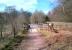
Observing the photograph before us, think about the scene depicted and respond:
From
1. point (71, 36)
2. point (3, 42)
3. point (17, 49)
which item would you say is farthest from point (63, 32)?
point (3, 42)

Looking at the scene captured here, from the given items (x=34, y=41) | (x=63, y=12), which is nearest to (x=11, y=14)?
(x=34, y=41)

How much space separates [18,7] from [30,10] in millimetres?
241

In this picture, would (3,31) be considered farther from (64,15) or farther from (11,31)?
(64,15)

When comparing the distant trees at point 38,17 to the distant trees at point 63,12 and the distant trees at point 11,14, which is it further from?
the distant trees at point 11,14

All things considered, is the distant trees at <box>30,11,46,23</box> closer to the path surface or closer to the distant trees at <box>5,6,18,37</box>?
the path surface

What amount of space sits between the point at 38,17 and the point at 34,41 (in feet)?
1.55

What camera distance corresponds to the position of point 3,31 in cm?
349

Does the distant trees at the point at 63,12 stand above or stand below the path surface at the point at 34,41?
above

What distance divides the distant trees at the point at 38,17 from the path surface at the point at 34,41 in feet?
0.38

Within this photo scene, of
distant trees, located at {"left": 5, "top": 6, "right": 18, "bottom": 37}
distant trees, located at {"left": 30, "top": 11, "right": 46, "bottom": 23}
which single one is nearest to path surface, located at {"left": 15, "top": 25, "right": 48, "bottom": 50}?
distant trees, located at {"left": 30, "top": 11, "right": 46, "bottom": 23}

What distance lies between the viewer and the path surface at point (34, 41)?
333cm

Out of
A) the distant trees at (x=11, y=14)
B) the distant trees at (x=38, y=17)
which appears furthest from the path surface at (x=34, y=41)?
the distant trees at (x=11, y=14)

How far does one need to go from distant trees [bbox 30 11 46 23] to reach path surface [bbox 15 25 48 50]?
12 centimetres

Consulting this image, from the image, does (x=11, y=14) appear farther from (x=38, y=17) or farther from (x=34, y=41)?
(x=34, y=41)
